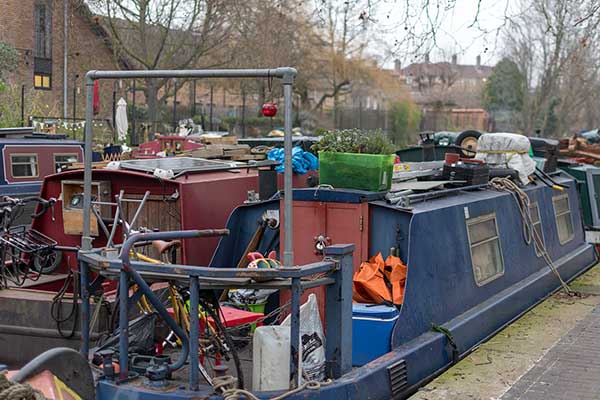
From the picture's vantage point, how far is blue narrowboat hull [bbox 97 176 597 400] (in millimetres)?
5723

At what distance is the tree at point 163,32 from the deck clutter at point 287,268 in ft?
39.5

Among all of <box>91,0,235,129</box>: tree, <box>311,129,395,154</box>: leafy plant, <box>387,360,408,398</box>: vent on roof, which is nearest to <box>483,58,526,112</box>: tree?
<box>91,0,235,129</box>: tree

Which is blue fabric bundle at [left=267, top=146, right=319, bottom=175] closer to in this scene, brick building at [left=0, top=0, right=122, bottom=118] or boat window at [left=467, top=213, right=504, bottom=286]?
boat window at [left=467, top=213, right=504, bottom=286]

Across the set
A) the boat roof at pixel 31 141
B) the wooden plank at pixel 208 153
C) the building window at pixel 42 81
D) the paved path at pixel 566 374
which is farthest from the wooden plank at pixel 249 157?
the building window at pixel 42 81

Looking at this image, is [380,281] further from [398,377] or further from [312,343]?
[312,343]

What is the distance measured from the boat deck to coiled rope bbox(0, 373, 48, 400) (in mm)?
2783

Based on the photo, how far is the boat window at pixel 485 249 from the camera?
786 cm

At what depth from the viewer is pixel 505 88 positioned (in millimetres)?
44688

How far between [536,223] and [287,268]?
569 cm

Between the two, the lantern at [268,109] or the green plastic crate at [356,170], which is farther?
the lantern at [268,109]

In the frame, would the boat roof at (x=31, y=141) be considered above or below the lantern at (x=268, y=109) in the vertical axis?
below

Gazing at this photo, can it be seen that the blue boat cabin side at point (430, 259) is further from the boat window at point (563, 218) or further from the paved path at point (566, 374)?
the boat window at point (563, 218)

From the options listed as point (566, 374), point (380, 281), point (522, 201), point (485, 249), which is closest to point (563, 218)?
point (522, 201)

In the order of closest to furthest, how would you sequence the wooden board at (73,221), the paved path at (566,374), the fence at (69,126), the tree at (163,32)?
the paved path at (566,374), the wooden board at (73,221), the fence at (69,126), the tree at (163,32)
